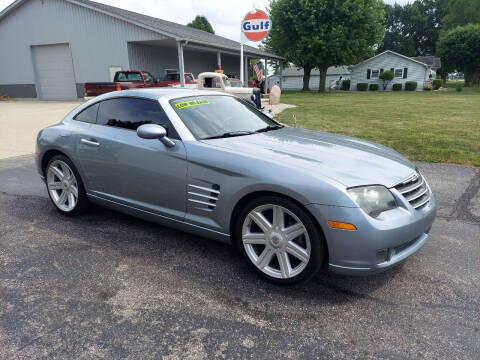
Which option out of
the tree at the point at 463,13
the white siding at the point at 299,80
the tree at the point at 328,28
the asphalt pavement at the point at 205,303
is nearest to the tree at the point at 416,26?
the tree at the point at 463,13

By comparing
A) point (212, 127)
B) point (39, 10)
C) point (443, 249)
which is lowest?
point (443, 249)

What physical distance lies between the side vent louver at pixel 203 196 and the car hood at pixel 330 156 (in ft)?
1.23

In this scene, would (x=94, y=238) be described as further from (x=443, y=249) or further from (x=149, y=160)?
(x=443, y=249)

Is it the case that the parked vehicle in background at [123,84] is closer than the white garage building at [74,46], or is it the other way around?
the parked vehicle in background at [123,84]

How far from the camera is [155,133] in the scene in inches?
122

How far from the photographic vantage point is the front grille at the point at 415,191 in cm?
273

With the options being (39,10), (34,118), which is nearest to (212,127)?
(34,118)

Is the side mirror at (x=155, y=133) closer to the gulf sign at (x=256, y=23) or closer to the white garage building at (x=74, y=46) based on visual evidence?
the gulf sign at (x=256, y=23)

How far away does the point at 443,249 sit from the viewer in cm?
342

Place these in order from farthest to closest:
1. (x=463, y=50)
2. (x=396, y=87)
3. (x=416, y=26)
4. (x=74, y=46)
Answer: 1. (x=416, y=26)
2. (x=463, y=50)
3. (x=396, y=87)
4. (x=74, y=46)

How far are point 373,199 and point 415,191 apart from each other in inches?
21.5

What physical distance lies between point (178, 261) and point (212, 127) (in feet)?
4.11

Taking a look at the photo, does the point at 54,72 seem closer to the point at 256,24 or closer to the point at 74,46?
the point at 74,46

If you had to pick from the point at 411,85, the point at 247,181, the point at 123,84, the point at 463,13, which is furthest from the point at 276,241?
the point at 463,13
